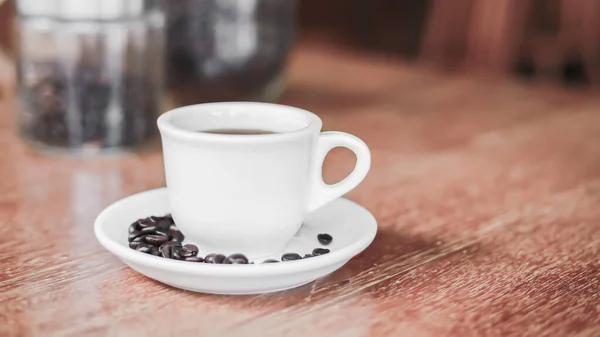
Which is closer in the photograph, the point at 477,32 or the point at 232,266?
the point at 232,266

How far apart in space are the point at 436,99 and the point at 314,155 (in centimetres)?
82

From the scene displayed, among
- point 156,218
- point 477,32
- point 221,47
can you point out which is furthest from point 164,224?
point 477,32

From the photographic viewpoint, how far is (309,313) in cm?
51

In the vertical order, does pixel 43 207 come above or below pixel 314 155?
below

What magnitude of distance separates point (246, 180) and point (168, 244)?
79 millimetres

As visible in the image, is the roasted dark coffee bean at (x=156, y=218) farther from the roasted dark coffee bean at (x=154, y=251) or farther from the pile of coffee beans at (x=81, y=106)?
the pile of coffee beans at (x=81, y=106)

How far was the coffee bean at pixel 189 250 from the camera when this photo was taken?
54 cm

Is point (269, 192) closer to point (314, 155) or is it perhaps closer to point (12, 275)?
point (314, 155)

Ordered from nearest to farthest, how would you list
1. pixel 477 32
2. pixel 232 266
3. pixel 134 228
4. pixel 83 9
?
pixel 232 266, pixel 134 228, pixel 83 9, pixel 477 32

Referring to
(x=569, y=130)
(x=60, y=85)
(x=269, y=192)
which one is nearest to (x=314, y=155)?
(x=269, y=192)

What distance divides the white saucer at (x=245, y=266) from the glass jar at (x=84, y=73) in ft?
0.99

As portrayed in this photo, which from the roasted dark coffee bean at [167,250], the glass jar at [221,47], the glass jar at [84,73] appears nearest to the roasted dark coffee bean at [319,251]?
the roasted dark coffee bean at [167,250]

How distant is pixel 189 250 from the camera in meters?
0.55

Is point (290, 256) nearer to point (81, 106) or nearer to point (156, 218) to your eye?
point (156, 218)
